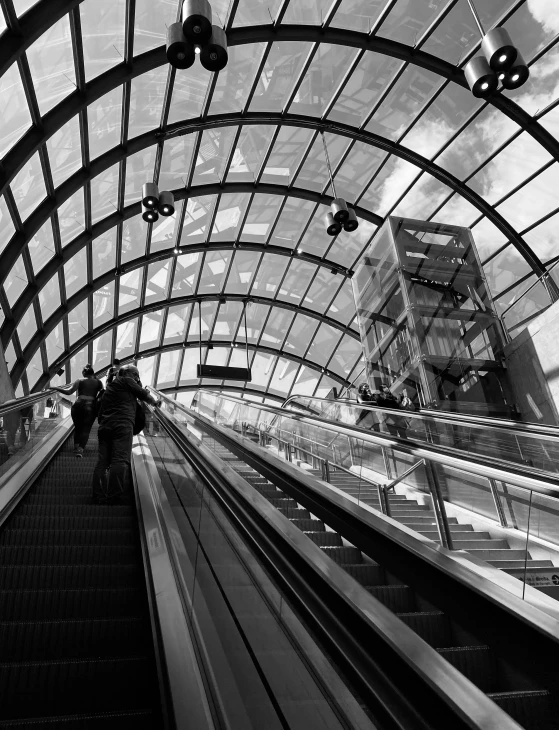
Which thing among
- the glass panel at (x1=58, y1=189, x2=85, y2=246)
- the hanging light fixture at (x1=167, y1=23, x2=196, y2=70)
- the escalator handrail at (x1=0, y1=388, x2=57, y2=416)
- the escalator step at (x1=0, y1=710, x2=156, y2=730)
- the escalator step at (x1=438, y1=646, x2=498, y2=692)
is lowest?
the escalator step at (x1=0, y1=710, x2=156, y2=730)

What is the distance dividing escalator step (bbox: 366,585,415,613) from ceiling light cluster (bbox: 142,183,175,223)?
1368cm

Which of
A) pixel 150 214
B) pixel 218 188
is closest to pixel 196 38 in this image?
pixel 150 214

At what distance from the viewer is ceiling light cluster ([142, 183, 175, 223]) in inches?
607

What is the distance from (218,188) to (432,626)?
19.7 metres

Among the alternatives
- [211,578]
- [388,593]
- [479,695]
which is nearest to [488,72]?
[388,593]

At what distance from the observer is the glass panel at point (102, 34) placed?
13164 mm

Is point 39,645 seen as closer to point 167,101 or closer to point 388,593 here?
point 388,593

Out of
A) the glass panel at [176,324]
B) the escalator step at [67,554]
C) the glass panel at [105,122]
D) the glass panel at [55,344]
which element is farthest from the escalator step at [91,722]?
the glass panel at [176,324]

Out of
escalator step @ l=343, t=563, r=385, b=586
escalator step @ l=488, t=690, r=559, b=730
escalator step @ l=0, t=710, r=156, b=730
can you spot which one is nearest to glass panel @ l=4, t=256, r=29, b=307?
escalator step @ l=343, t=563, r=385, b=586

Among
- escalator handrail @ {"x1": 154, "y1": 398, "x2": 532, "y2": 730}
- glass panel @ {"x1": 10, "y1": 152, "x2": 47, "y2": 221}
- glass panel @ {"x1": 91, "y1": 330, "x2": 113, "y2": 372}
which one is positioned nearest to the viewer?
escalator handrail @ {"x1": 154, "y1": 398, "x2": 532, "y2": 730}

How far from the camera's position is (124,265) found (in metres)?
22.6

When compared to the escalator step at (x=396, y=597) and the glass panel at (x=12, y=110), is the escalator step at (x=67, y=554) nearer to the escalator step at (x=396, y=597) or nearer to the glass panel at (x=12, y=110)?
the escalator step at (x=396, y=597)

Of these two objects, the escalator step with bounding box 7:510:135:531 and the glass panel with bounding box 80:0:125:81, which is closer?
the escalator step with bounding box 7:510:135:531

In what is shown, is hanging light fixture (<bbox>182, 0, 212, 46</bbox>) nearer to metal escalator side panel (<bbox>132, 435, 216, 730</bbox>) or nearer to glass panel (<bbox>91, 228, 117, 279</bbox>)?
metal escalator side panel (<bbox>132, 435, 216, 730</bbox>)
